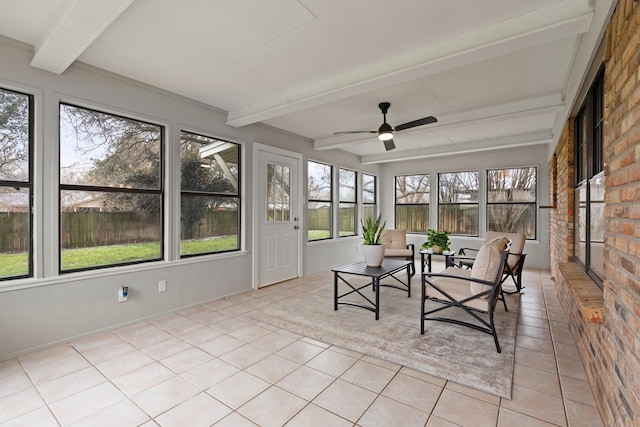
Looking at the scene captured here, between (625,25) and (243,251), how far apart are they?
4138 mm

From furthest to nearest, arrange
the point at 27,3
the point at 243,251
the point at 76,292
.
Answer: the point at 243,251 → the point at 76,292 → the point at 27,3

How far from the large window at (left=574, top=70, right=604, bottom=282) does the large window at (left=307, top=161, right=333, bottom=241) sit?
3806mm

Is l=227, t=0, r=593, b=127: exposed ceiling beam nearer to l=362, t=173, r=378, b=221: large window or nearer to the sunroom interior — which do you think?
the sunroom interior

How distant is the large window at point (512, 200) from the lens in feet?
20.3

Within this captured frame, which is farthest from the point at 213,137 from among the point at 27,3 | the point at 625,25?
the point at 625,25

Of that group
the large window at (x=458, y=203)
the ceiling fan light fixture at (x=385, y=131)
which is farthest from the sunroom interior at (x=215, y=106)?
the large window at (x=458, y=203)

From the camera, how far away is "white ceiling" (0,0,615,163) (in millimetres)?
2027

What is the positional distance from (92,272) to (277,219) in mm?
2555

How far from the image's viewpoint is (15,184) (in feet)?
8.31

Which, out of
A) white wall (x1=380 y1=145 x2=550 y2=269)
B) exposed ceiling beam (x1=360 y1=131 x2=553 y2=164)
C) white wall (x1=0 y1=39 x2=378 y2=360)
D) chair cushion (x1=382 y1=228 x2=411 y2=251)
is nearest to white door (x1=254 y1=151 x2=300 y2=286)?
white wall (x1=0 y1=39 x2=378 y2=360)

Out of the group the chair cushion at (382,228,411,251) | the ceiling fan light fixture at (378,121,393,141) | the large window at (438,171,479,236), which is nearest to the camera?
the ceiling fan light fixture at (378,121,393,141)

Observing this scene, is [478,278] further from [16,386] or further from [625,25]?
[16,386]

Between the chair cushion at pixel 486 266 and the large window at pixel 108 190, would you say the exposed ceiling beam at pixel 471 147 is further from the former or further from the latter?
the large window at pixel 108 190

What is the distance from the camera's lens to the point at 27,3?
6.66 ft
